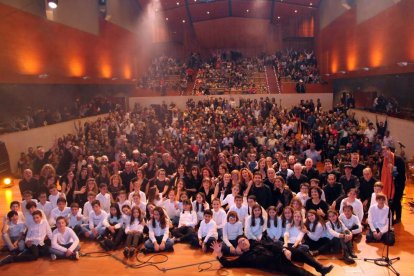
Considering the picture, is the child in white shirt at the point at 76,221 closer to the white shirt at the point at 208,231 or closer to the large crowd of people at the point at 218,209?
the large crowd of people at the point at 218,209

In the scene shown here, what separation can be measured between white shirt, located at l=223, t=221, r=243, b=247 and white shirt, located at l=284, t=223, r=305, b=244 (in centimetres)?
81

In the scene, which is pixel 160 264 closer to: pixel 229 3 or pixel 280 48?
pixel 229 3

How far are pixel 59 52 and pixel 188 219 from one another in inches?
518

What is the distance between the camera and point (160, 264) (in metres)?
6.21

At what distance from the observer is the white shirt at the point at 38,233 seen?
6.63 meters

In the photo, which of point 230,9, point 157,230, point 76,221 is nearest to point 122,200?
point 76,221

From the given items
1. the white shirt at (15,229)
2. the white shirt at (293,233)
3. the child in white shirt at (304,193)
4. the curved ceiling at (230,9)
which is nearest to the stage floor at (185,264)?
the white shirt at (15,229)

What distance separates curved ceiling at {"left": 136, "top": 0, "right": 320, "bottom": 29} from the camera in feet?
87.6

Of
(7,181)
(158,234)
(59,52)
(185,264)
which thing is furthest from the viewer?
(59,52)

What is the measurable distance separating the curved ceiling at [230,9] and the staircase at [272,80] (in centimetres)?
482

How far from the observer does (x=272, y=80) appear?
24.8 metres

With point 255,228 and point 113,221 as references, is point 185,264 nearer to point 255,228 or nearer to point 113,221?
point 255,228

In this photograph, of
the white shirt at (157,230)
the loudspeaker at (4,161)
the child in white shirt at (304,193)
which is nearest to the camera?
the white shirt at (157,230)

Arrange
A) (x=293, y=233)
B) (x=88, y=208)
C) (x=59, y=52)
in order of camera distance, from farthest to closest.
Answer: (x=59, y=52) → (x=88, y=208) → (x=293, y=233)
